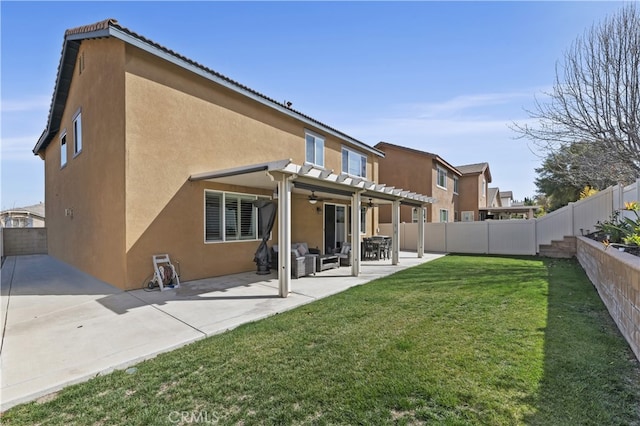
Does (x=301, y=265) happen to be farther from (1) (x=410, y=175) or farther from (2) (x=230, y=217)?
(1) (x=410, y=175)

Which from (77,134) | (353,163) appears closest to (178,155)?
(77,134)

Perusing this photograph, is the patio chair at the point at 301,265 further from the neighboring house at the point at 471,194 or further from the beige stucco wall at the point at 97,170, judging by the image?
the neighboring house at the point at 471,194

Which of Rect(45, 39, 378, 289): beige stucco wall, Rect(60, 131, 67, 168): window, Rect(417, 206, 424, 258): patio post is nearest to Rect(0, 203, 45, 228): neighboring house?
Rect(60, 131, 67, 168): window

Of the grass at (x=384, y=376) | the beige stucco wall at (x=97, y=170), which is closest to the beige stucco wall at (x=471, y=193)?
the grass at (x=384, y=376)

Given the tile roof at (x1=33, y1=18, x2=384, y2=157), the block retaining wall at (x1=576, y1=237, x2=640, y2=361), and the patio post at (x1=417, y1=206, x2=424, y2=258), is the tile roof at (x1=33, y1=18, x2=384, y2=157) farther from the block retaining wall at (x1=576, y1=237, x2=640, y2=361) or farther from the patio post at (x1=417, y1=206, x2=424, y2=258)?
the block retaining wall at (x1=576, y1=237, x2=640, y2=361)

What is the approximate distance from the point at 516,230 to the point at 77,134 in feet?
65.9

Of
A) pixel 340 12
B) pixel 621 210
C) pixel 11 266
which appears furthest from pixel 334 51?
pixel 11 266

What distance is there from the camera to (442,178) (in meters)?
24.0

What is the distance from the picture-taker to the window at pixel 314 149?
13.6 meters

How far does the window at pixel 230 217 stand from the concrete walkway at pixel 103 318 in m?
1.37

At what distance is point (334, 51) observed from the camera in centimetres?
1102

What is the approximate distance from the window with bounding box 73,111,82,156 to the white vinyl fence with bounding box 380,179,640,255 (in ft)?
53.8

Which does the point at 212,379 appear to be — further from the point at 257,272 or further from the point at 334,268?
the point at 334,268

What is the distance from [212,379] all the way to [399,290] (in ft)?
17.5
